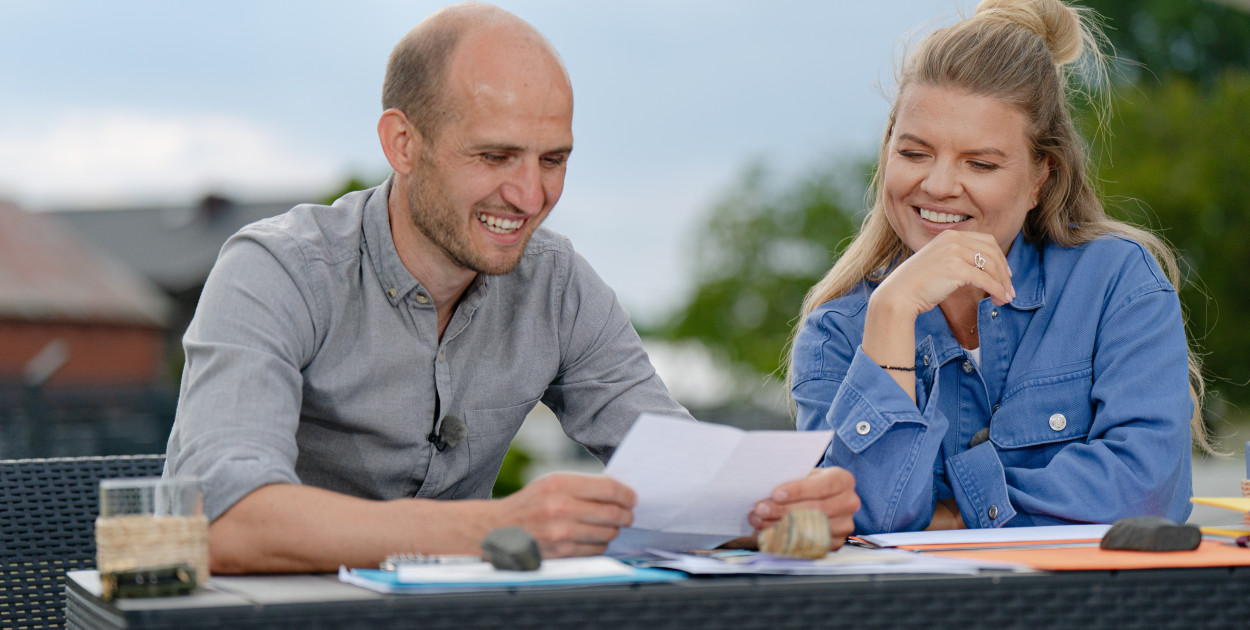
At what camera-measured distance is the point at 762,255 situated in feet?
108

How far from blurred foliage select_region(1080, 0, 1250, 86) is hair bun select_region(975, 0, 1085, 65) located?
27023 mm

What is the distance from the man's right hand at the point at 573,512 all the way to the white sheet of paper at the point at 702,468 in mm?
22

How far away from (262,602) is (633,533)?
53 centimetres

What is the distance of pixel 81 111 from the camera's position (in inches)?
1655

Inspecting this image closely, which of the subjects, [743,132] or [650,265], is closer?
[650,265]

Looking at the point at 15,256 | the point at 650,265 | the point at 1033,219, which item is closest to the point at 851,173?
the point at 650,265

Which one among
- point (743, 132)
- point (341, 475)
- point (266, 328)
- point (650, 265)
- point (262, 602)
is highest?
point (743, 132)

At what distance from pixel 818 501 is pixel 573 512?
363 mm

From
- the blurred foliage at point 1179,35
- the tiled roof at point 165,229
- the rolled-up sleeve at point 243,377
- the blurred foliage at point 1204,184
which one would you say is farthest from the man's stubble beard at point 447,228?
the tiled roof at point 165,229

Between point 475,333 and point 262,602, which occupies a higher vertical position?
point 475,333

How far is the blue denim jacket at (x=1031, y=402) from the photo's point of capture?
2.01 metres

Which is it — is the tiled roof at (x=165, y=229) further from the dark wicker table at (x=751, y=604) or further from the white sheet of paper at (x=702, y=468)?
the dark wicker table at (x=751, y=604)

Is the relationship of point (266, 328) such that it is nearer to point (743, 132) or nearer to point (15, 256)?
point (15, 256)

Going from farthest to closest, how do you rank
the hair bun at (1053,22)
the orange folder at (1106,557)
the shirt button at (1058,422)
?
the hair bun at (1053,22)
the shirt button at (1058,422)
the orange folder at (1106,557)
